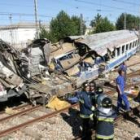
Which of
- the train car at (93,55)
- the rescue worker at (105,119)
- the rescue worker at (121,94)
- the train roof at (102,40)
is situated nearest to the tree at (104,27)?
the train roof at (102,40)

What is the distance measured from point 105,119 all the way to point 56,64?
37.6 ft

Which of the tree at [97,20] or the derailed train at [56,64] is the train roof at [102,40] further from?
the tree at [97,20]

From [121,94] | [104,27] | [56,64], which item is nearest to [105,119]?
[121,94]

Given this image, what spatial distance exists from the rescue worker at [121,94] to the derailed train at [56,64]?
367 centimetres

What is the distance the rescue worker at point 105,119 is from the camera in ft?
26.6

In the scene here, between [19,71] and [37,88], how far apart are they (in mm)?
1195

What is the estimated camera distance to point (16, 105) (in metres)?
15.3

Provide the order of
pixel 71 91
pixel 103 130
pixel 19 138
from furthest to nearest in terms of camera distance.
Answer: pixel 71 91
pixel 19 138
pixel 103 130

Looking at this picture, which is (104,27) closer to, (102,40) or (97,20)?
(97,20)

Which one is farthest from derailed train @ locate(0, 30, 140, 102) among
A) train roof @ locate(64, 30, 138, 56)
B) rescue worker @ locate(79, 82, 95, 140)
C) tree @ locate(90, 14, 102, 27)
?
tree @ locate(90, 14, 102, 27)

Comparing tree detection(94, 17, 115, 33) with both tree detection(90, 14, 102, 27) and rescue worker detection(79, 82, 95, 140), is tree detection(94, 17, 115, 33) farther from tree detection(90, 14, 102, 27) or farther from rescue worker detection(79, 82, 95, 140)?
rescue worker detection(79, 82, 95, 140)

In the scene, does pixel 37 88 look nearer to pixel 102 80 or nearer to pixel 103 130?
pixel 102 80

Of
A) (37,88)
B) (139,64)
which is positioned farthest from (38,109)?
(139,64)

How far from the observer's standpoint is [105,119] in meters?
8.20
